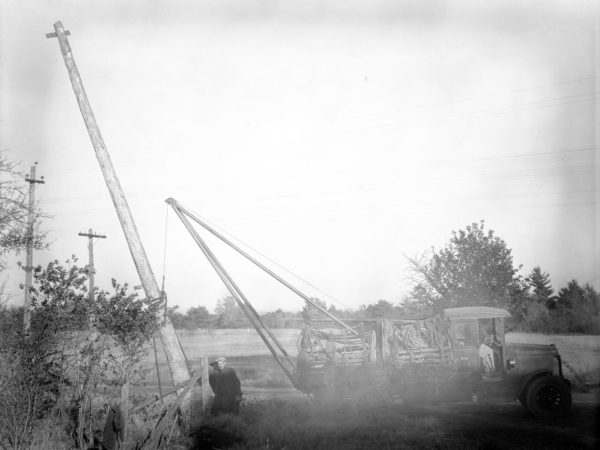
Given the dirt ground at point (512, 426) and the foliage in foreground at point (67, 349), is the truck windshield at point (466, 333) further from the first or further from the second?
the foliage in foreground at point (67, 349)

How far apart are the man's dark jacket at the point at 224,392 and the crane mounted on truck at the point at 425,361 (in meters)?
2.21

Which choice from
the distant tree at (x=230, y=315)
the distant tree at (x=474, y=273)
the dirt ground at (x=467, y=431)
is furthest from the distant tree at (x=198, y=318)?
the dirt ground at (x=467, y=431)

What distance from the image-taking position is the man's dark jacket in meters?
9.98

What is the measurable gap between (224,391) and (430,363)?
207 inches

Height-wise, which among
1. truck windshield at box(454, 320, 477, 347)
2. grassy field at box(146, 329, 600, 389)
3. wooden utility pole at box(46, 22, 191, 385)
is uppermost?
wooden utility pole at box(46, 22, 191, 385)

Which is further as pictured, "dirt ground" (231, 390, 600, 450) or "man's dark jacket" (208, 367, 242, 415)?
"man's dark jacket" (208, 367, 242, 415)

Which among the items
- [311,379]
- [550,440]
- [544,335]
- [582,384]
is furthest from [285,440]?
[544,335]

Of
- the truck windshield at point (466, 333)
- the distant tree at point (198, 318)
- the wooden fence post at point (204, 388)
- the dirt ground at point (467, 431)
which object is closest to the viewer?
the dirt ground at point (467, 431)

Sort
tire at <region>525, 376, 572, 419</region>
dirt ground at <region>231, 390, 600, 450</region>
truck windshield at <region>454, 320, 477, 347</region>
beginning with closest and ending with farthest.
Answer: dirt ground at <region>231, 390, 600, 450</region>, tire at <region>525, 376, 572, 419</region>, truck windshield at <region>454, 320, 477, 347</region>

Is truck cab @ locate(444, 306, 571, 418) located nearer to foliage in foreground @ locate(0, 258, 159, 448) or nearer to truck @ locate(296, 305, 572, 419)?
truck @ locate(296, 305, 572, 419)

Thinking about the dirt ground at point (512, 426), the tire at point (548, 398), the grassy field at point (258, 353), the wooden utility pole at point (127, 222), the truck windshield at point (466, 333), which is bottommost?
the grassy field at point (258, 353)

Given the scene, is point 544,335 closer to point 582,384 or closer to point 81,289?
point 582,384

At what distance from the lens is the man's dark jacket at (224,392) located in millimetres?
9977

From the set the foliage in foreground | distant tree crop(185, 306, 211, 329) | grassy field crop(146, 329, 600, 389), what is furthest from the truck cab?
distant tree crop(185, 306, 211, 329)
